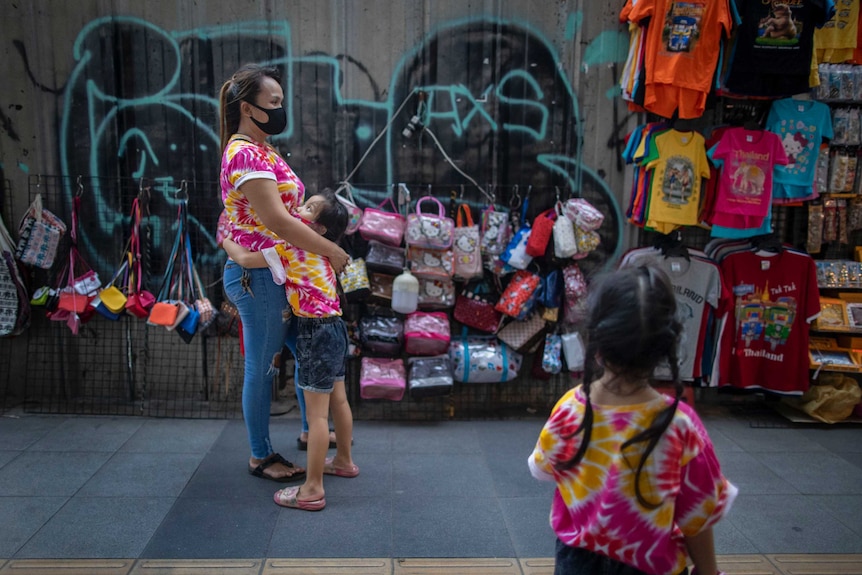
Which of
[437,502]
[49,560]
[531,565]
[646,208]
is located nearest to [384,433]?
[437,502]

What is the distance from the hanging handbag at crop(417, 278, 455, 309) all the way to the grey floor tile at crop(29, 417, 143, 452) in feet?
7.06

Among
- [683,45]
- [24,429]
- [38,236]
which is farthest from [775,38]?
[24,429]

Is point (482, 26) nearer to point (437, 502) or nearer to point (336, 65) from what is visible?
point (336, 65)

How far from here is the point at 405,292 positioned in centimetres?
448

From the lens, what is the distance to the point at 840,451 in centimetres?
441

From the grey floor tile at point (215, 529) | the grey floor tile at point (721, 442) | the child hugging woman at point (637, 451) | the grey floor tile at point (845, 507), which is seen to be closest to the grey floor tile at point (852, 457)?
the grey floor tile at point (845, 507)

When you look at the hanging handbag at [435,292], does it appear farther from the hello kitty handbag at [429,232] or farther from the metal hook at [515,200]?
the metal hook at [515,200]

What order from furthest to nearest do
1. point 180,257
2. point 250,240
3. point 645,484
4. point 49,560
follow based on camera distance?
point 180,257, point 250,240, point 49,560, point 645,484

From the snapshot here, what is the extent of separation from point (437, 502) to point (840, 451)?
9.33 ft

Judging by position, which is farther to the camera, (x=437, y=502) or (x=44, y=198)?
(x=44, y=198)

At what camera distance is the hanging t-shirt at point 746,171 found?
4438 mm

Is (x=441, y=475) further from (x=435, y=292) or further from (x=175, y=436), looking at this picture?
(x=175, y=436)

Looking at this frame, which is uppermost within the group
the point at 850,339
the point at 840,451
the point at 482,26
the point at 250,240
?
the point at 482,26

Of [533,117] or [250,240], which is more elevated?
[533,117]
